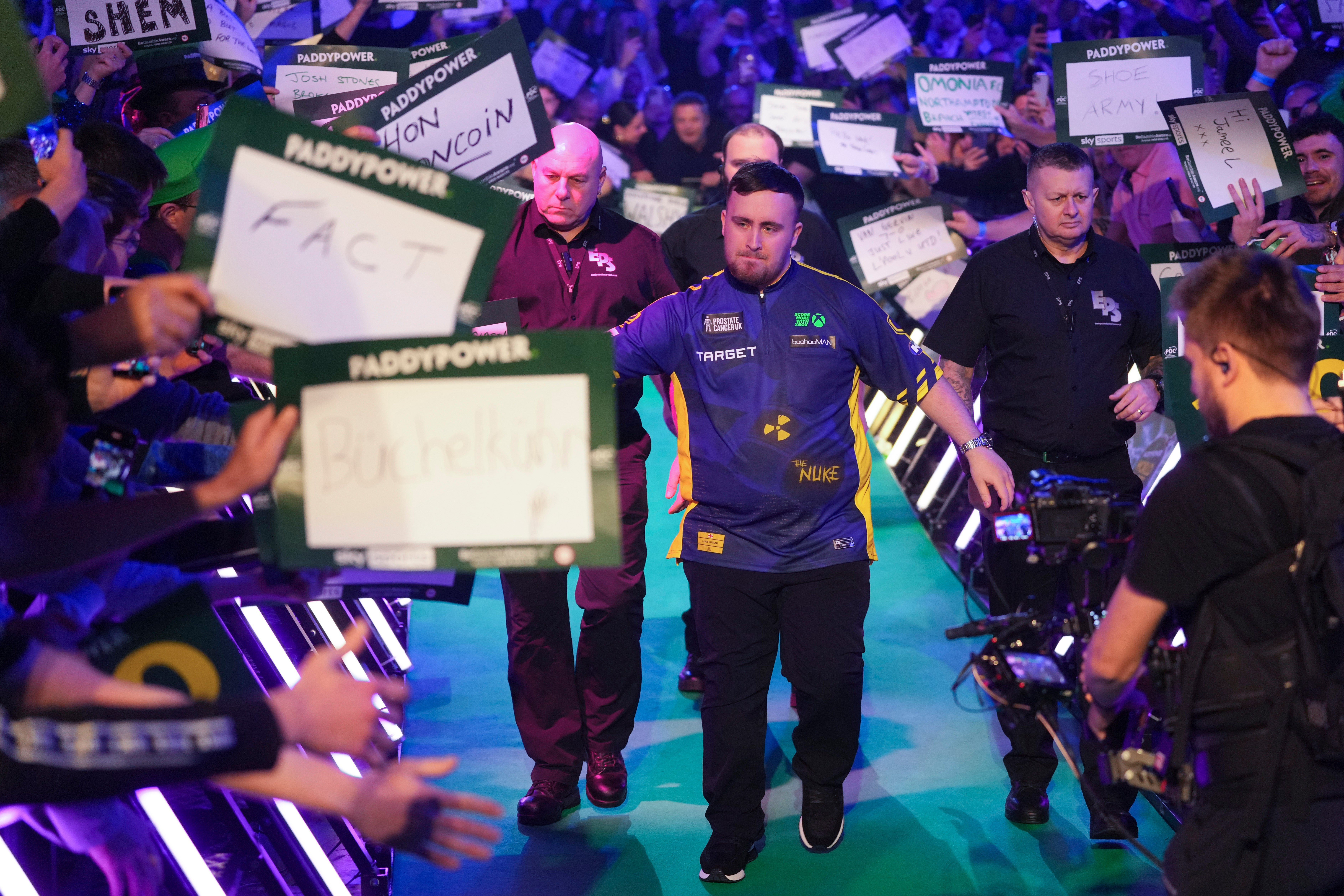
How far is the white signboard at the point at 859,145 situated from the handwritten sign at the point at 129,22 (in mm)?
3509

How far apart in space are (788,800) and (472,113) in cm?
261

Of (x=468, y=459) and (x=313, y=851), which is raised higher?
(x=468, y=459)

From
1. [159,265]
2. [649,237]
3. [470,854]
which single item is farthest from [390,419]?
[649,237]

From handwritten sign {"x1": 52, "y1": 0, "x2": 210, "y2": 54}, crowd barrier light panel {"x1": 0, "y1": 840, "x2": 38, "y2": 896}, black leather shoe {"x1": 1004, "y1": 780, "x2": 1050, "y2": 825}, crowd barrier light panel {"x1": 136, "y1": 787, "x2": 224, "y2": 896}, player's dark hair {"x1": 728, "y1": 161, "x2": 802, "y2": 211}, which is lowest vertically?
black leather shoe {"x1": 1004, "y1": 780, "x2": 1050, "y2": 825}

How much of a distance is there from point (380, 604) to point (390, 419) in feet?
13.1

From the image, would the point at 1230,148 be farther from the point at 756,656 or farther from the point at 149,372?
the point at 149,372

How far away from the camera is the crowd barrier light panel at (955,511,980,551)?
269 inches

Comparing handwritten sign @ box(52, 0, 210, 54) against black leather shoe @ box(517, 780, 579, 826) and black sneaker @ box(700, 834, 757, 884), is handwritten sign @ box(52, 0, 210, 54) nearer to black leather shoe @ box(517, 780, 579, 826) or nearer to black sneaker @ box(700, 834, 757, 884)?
black leather shoe @ box(517, 780, 579, 826)

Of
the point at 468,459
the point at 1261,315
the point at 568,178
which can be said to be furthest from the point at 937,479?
the point at 468,459

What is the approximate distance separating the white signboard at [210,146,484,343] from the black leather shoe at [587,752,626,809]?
2677 millimetres

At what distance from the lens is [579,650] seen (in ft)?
15.0

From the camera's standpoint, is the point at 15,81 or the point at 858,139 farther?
the point at 858,139

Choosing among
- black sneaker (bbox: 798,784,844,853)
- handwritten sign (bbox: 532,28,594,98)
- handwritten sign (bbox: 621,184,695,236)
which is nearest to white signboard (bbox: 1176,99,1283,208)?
black sneaker (bbox: 798,784,844,853)

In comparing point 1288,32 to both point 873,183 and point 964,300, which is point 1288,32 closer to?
point 873,183
